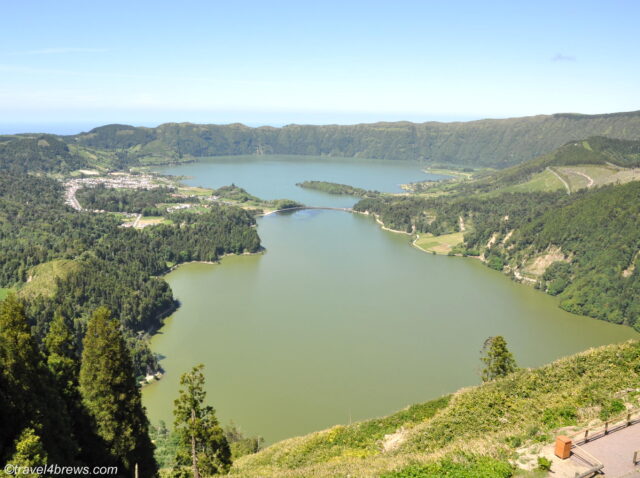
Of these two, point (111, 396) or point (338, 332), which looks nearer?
point (111, 396)

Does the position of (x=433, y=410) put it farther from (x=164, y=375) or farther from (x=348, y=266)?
(x=348, y=266)

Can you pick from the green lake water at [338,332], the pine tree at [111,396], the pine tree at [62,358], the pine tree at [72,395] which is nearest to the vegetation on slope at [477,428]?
the pine tree at [111,396]

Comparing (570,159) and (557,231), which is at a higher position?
(570,159)

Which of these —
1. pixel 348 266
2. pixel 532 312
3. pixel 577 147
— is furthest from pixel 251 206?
pixel 577 147

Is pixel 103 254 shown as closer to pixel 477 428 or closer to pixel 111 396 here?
pixel 111 396

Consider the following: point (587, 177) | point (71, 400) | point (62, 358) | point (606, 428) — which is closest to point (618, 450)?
point (606, 428)

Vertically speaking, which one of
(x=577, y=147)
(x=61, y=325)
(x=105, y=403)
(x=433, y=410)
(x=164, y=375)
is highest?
(x=577, y=147)
